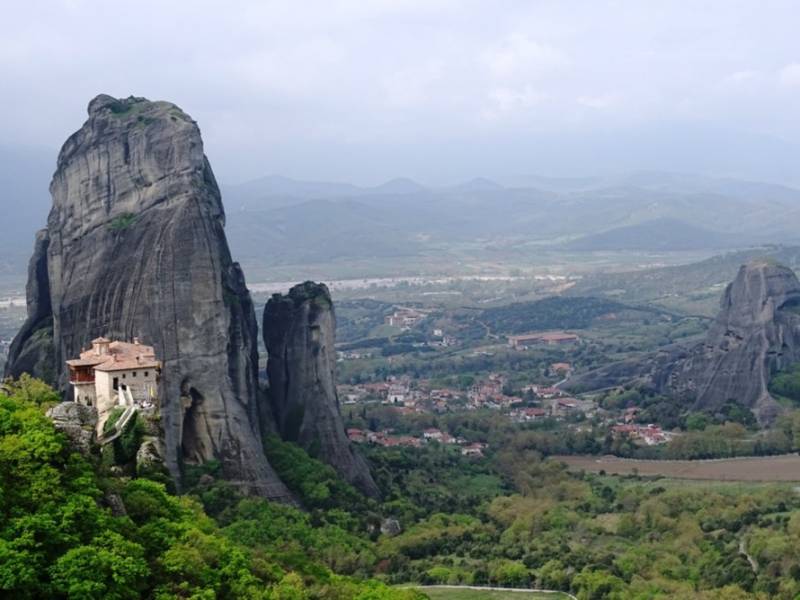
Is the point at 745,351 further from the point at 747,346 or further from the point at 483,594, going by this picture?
the point at 483,594

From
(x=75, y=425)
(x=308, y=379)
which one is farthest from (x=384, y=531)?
(x=75, y=425)

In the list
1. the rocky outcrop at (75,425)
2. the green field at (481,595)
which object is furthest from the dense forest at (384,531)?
the green field at (481,595)

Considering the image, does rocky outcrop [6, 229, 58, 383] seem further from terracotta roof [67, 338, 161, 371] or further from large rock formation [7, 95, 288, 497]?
terracotta roof [67, 338, 161, 371]

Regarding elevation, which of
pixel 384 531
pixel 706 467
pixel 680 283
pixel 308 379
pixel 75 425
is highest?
pixel 680 283

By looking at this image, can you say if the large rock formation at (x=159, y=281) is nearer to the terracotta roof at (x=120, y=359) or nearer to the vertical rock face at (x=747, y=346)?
the terracotta roof at (x=120, y=359)

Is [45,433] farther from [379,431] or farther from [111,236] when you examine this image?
[379,431]

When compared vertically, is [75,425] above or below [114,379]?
below

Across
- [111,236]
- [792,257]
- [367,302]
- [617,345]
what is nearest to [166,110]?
[111,236]
